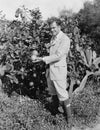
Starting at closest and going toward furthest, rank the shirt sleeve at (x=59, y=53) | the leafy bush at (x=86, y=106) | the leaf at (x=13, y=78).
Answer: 1. the shirt sleeve at (x=59, y=53)
2. the leafy bush at (x=86, y=106)
3. the leaf at (x=13, y=78)

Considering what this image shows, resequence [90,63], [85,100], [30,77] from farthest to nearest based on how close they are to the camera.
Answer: [90,63]
[30,77]
[85,100]

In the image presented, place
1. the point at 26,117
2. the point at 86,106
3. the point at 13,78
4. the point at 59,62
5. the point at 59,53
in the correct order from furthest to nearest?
1. the point at 13,78
2. the point at 86,106
3. the point at 26,117
4. the point at 59,62
5. the point at 59,53

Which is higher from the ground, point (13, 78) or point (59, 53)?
point (59, 53)

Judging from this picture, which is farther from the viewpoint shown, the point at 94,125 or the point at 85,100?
the point at 85,100

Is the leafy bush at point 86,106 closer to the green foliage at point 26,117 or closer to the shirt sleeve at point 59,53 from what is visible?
the green foliage at point 26,117

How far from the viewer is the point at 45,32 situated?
632 cm

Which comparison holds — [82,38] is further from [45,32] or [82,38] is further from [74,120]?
[74,120]

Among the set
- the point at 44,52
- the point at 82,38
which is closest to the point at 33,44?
the point at 44,52

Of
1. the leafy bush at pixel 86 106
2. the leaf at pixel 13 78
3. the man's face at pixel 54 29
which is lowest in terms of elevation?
the leafy bush at pixel 86 106

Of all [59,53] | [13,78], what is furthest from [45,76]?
[59,53]

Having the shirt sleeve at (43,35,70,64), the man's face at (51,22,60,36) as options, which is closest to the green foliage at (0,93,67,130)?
the shirt sleeve at (43,35,70,64)

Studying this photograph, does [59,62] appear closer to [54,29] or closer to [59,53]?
[59,53]

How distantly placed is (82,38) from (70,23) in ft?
1.55

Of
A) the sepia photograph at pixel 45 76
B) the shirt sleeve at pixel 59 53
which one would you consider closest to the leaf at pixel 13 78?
the sepia photograph at pixel 45 76
